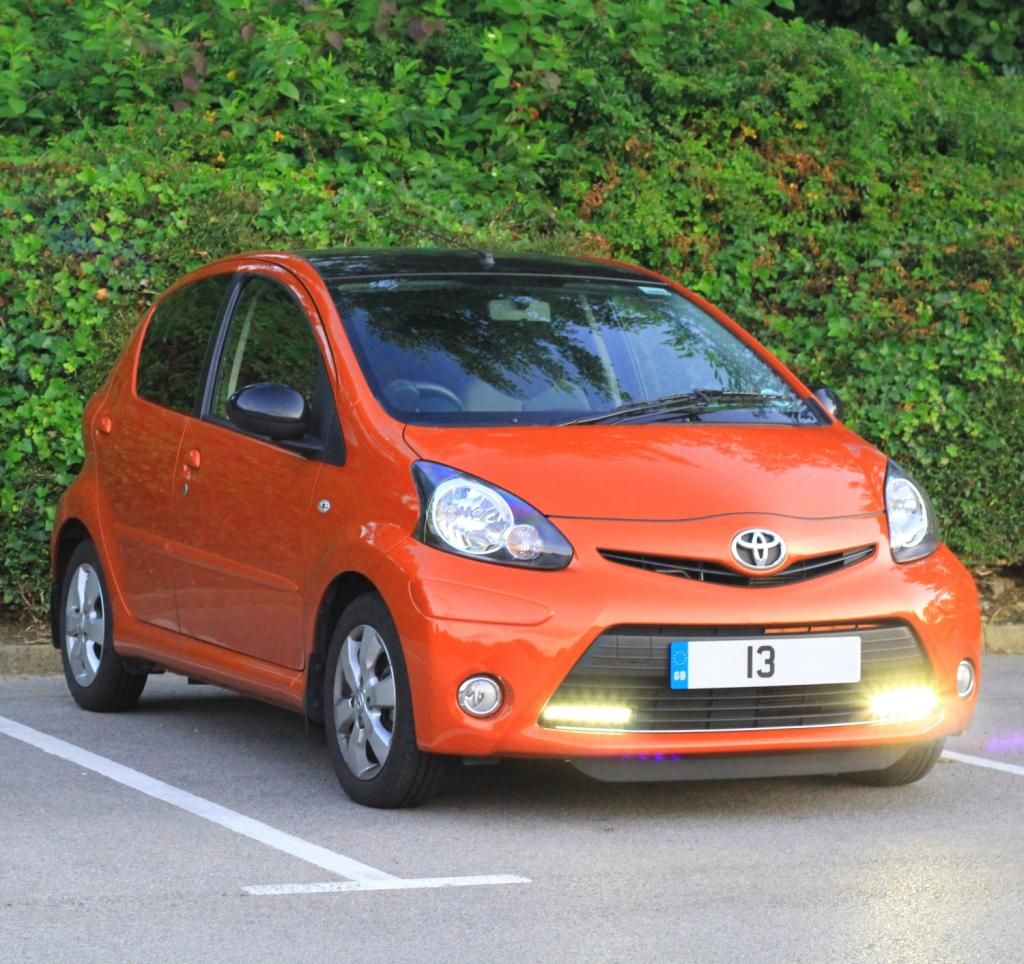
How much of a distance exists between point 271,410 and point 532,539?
1.10m

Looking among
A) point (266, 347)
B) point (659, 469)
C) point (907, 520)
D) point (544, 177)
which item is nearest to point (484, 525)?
point (659, 469)

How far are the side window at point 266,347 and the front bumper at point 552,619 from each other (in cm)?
112

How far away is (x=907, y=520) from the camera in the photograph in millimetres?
6637

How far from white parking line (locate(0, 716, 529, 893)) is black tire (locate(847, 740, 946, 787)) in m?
1.78

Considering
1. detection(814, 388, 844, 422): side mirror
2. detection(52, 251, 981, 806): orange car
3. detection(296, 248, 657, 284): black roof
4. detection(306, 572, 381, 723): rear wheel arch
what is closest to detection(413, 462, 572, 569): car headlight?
detection(52, 251, 981, 806): orange car

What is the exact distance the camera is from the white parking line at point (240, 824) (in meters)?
5.48

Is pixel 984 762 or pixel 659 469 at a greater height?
pixel 659 469

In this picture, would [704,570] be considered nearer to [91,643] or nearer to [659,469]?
[659,469]

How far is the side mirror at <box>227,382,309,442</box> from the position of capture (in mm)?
6793

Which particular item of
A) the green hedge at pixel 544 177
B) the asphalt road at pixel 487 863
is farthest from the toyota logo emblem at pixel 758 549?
the green hedge at pixel 544 177

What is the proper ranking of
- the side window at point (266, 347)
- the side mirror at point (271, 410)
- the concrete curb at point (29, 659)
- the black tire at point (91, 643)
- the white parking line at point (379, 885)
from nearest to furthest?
the white parking line at point (379, 885), the side mirror at point (271, 410), the side window at point (266, 347), the black tire at point (91, 643), the concrete curb at point (29, 659)

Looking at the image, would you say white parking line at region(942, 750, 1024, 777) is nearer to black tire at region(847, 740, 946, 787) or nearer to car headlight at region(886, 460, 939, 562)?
black tire at region(847, 740, 946, 787)

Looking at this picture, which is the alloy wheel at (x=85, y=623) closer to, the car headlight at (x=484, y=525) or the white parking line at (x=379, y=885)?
the car headlight at (x=484, y=525)

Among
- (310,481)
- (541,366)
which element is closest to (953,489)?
(541,366)
